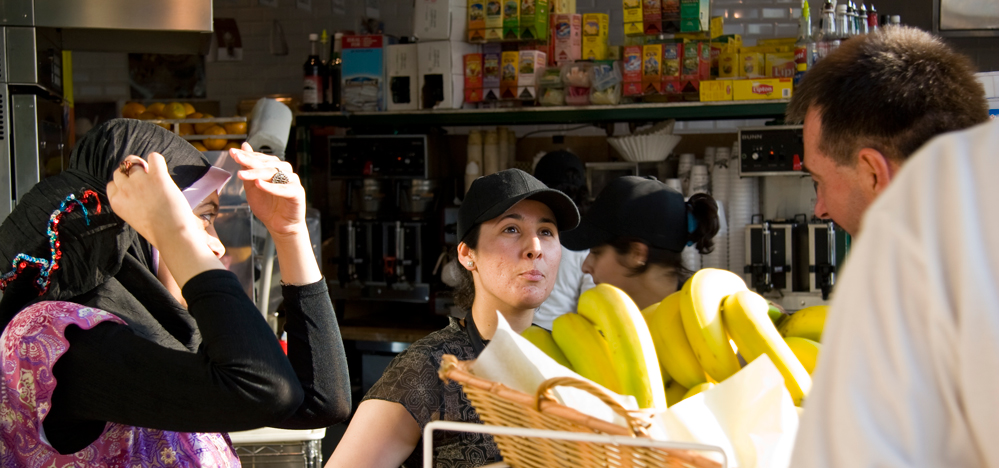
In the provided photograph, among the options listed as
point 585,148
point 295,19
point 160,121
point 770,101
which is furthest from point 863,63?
point 295,19

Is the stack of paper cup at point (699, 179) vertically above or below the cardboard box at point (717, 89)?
below

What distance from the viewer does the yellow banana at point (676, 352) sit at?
3.60ft

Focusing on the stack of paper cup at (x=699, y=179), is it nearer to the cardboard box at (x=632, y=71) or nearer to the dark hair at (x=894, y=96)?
the cardboard box at (x=632, y=71)

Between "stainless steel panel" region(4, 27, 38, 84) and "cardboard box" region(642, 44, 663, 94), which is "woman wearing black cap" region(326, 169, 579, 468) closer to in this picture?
"stainless steel panel" region(4, 27, 38, 84)

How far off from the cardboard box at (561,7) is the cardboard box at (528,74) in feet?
1.08

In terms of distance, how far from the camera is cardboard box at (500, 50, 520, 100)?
4.55 meters

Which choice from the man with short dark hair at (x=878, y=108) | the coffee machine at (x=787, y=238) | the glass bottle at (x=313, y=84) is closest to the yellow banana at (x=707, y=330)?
the man with short dark hair at (x=878, y=108)

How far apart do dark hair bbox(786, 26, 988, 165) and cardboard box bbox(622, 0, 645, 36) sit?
11.3 feet

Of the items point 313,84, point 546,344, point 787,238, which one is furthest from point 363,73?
point 546,344

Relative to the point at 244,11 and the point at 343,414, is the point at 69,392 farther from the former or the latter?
the point at 244,11

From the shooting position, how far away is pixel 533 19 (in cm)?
450

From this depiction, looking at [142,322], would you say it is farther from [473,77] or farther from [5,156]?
[473,77]

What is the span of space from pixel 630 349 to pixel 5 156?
3.19 meters

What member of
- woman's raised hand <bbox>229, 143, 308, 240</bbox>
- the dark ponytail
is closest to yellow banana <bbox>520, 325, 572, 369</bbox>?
woman's raised hand <bbox>229, 143, 308, 240</bbox>
